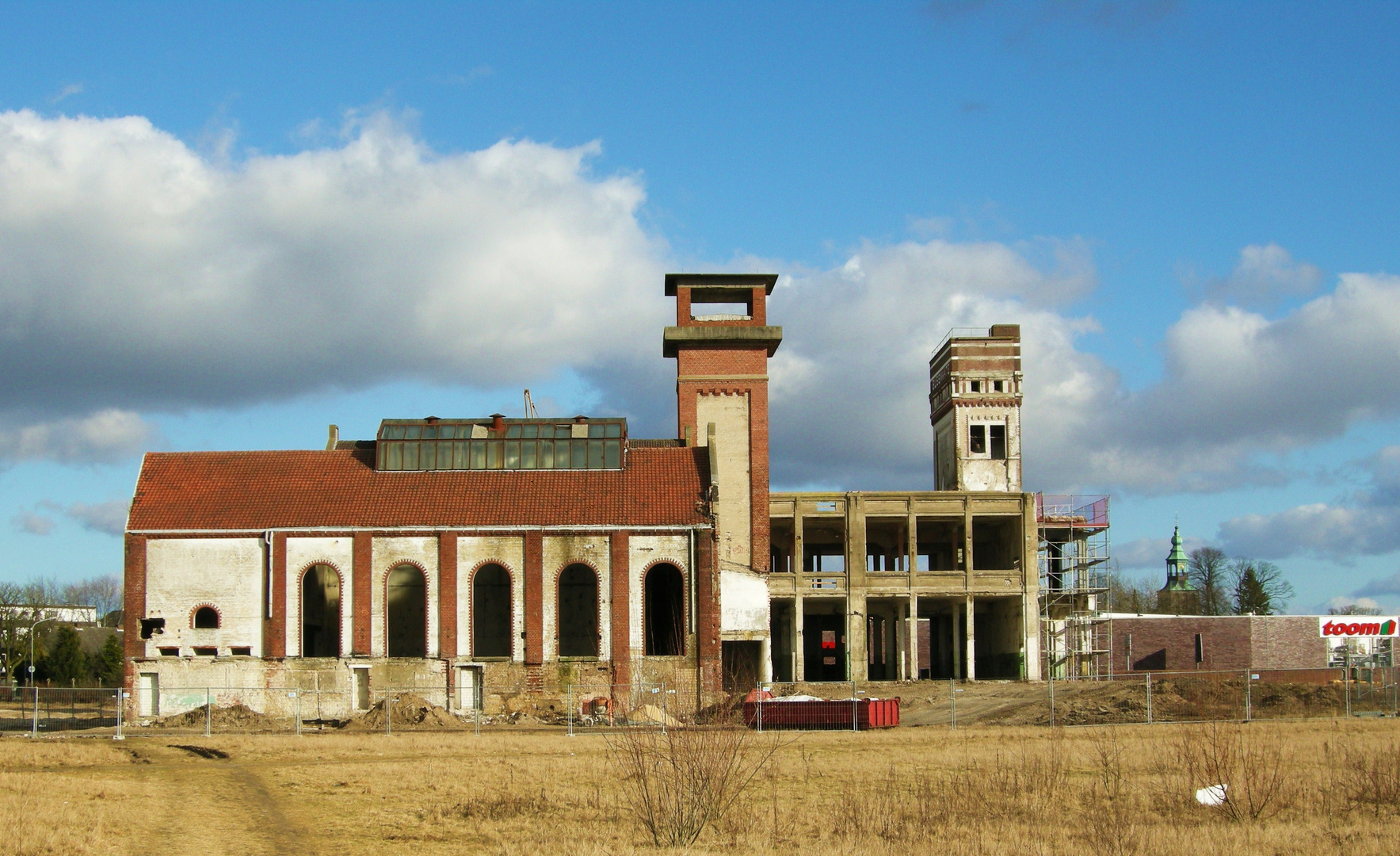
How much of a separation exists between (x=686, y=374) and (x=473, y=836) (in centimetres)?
3944

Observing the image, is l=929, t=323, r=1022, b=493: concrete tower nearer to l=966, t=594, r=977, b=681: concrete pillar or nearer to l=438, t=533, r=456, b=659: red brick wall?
l=966, t=594, r=977, b=681: concrete pillar

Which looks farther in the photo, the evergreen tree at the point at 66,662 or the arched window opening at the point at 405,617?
the evergreen tree at the point at 66,662

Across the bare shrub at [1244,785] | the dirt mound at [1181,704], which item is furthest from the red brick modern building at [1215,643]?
the bare shrub at [1244,785]

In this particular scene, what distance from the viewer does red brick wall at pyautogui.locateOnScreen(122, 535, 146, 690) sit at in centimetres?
4609

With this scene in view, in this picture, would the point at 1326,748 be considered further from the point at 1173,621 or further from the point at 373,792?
the point at 1173,621

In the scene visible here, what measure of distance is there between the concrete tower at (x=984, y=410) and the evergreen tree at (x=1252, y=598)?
42251 millimetres

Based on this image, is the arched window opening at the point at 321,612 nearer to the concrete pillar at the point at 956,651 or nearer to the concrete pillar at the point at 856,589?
the concrete pillar at the point at 856,589

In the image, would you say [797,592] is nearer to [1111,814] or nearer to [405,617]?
[405,617]

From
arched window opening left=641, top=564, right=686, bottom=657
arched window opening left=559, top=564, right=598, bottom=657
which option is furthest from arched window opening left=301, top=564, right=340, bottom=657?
arched window opening left=641, top=564, right=686, bottom=657

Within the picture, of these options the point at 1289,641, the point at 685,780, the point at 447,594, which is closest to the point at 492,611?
the point at 447,594

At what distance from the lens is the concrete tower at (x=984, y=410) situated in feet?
241

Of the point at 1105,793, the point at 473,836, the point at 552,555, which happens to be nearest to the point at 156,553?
the point at 552,555

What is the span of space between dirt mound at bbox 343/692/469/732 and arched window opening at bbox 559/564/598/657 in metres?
7.39

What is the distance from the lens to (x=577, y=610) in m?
51.7
